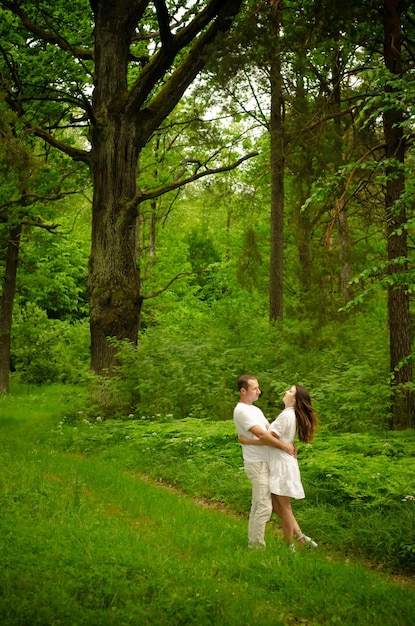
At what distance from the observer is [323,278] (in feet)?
53.8

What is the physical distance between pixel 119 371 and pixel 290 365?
3.94m

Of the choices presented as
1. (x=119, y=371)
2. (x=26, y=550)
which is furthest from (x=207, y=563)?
(x=119, y=371)

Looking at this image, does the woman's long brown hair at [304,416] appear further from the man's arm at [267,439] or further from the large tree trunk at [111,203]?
the large tree trunk at [111,203]

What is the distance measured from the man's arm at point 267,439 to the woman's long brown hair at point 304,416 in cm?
20

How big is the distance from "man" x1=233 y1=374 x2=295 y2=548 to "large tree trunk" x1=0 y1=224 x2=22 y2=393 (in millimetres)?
17166

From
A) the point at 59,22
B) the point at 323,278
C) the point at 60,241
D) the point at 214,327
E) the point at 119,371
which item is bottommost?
the point at 119,371

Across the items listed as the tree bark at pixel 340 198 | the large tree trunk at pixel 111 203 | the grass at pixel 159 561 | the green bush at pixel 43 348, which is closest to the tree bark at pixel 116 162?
the large tree trunk at pixel 111 203

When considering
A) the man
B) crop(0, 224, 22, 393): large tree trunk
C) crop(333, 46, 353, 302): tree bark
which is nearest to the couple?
the man

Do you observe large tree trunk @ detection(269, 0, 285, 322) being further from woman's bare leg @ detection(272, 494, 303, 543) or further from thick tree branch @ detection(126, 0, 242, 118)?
woman's bare leg @ detection(272, 494, 303, 543)

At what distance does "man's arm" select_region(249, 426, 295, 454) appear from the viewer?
6531 millimetres

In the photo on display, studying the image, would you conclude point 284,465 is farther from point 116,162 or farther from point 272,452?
point 116,162

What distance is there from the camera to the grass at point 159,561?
4852 mm

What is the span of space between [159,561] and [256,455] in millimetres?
1482

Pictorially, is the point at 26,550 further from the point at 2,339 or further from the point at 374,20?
the point at 2,339
